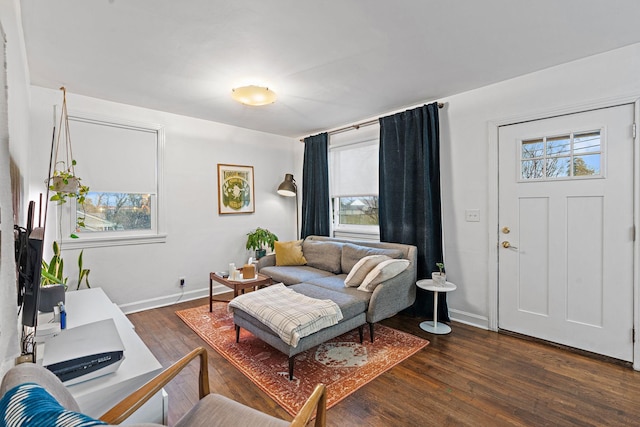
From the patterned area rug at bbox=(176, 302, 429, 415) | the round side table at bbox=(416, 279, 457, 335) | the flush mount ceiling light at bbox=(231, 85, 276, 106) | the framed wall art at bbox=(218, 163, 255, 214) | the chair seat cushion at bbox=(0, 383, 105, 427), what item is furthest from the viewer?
the framed wall art at bbox=(218, 163, 255, 214)

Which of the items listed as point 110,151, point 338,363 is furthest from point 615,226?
point 110,151

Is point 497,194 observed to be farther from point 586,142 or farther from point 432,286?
point 432,286

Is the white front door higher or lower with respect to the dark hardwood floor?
higher

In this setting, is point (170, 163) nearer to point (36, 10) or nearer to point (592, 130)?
point (36, 10)

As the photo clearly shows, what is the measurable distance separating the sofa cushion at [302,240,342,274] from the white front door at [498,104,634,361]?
1824mm

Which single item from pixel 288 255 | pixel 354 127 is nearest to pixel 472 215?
pixel 354 127

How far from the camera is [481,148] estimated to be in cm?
318

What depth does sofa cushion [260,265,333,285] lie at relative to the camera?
11.7 ft

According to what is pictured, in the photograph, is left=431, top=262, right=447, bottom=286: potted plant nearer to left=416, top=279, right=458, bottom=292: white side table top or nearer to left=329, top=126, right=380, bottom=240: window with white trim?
left=416, top=279, right=458, bottom=292: white side table top

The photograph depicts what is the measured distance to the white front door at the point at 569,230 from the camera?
2418mm

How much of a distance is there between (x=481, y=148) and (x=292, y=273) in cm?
260

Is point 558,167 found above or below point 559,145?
below

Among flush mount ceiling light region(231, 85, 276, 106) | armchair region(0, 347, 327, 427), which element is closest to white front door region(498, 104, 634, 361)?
flush mount ceiling light region(231, 85, 276, 106)

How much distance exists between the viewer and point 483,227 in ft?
10.4
